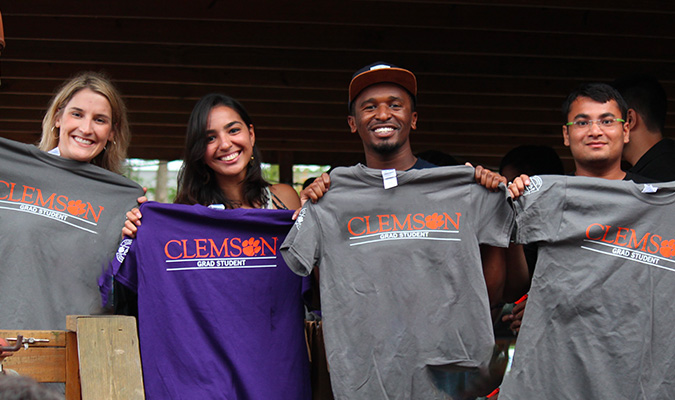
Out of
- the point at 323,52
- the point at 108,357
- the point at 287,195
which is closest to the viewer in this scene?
the point at 108,357

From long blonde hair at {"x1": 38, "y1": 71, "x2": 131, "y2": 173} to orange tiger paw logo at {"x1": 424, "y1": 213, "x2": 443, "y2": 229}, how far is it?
152 cm

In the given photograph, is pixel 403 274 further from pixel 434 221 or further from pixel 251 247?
pixel 251 247

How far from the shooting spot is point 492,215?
281 cm

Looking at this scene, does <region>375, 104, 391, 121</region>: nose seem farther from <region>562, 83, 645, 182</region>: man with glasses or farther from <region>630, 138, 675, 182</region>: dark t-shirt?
<region>630, 138, 675, 182</region>: dark t-shirt

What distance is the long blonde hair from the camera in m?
3.38

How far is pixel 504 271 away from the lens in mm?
2988

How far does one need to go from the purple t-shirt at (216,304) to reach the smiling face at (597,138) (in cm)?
126

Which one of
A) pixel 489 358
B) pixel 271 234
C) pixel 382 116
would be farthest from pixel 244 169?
pixel 489 358

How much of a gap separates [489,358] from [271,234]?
103 cm

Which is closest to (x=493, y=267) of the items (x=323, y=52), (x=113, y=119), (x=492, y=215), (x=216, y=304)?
(x=492, y=215)

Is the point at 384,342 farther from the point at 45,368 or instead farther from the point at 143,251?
the point at 45,368

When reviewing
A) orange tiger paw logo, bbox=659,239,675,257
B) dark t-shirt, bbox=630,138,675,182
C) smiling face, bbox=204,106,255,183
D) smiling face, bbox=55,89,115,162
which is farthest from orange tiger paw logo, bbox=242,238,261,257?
dark t-shirt, bbox=630,138,675,182

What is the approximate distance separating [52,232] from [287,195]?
1050 mm

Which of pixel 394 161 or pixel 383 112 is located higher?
pixel 383 112
